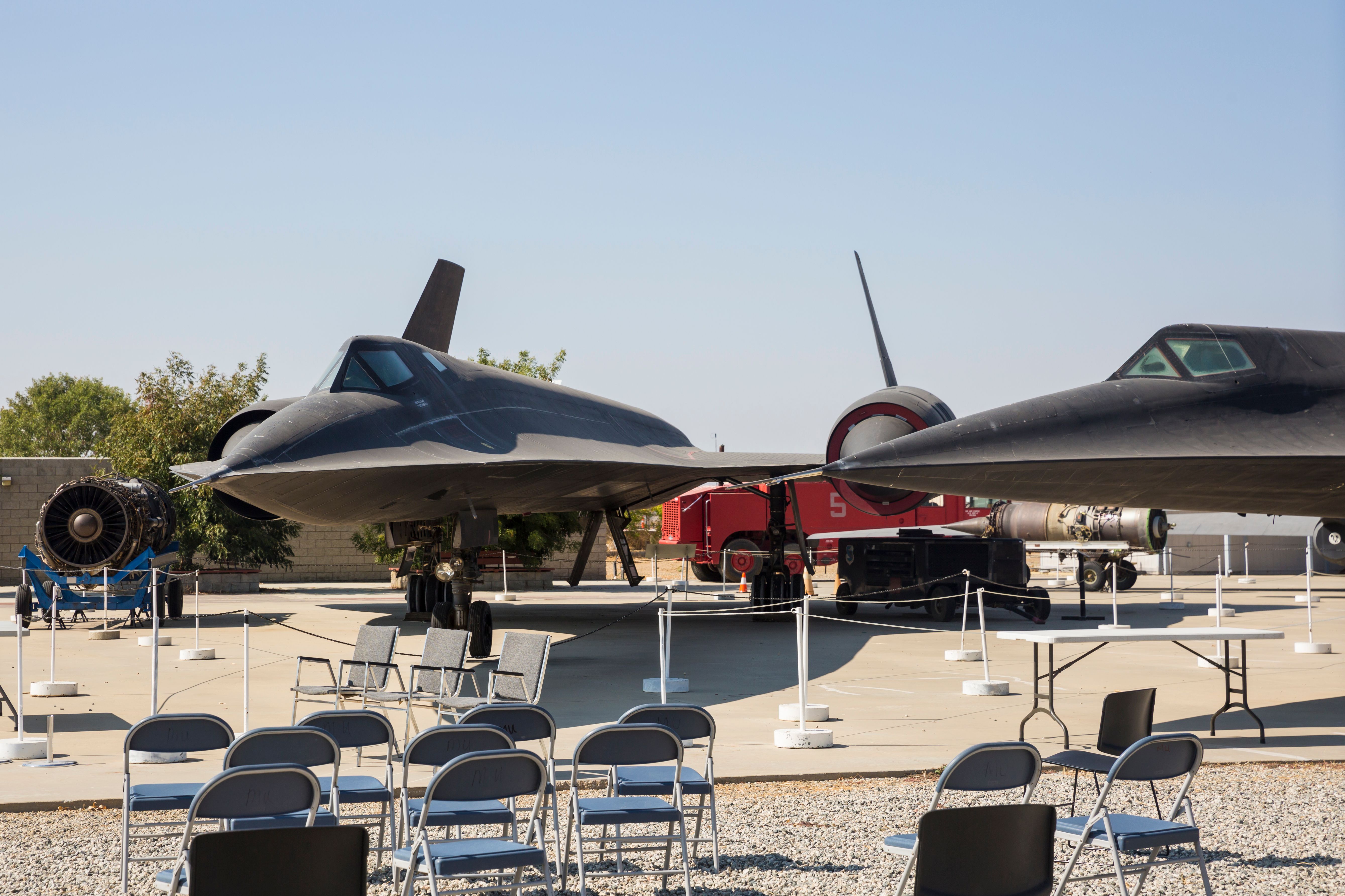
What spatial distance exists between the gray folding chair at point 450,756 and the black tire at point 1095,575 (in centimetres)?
2413

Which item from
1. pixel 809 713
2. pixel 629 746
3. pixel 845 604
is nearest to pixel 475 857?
pixel 629 746

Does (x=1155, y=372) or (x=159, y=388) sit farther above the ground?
(x=159, y=388)

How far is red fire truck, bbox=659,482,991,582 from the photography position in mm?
24766

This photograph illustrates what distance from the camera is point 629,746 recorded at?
15.3 ft

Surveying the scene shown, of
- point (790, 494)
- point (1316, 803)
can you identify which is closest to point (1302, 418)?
point (1316, 803)

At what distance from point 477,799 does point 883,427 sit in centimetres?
811

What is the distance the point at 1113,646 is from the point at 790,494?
6077mm

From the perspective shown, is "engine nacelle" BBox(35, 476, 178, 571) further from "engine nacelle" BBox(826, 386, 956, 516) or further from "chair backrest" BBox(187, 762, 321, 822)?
"chair backrest" BBox(187, 762, 321, 822)

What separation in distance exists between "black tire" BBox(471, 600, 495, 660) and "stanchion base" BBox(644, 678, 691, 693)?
209 cm

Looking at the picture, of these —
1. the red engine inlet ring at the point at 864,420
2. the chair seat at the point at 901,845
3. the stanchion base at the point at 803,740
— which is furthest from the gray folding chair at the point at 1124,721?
the red engine inlet ring at the point at 864,420

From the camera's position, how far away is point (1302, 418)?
8.66 metres

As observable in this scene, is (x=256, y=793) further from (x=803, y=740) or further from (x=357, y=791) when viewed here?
(x=803, y=740)

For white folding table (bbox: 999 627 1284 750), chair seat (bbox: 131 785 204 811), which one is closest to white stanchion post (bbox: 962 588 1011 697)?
white folding table (bbox: 999 627 1284 750)

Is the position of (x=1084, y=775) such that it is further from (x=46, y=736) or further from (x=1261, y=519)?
(x=1261, y=519)
